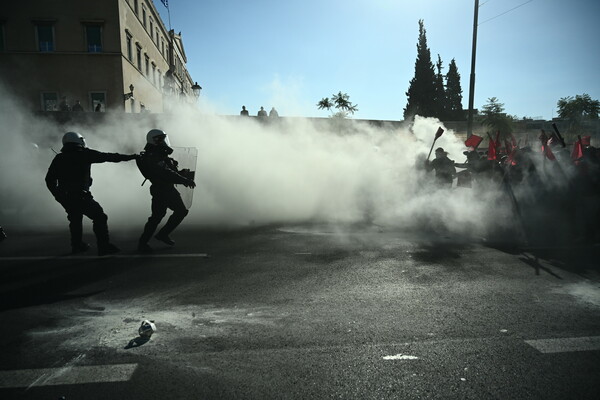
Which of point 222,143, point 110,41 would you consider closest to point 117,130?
point 222,143

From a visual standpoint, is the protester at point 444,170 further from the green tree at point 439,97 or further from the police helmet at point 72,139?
the green tree at point 439,97

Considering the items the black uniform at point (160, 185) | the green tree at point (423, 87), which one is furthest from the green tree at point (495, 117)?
the black uniform at point (160, 185)

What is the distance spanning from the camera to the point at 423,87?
53.9m

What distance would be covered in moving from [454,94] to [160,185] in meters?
66.1

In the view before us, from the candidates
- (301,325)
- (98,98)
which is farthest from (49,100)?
(301,325)

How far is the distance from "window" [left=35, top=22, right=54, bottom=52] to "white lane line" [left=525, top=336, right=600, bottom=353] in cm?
2795

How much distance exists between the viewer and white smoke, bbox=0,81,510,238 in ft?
29.6

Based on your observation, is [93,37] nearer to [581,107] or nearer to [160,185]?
[160,185]

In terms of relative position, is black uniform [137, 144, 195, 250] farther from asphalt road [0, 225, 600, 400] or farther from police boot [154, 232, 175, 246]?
asphalt road [0, 225, 600, 400]

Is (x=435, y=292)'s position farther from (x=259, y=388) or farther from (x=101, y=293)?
(x=101, y=293)

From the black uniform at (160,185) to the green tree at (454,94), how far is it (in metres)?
59.9

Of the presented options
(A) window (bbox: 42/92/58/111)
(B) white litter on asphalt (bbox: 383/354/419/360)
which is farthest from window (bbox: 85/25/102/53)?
(B) white litter on asphalt (bbox: 383/354/419/360)

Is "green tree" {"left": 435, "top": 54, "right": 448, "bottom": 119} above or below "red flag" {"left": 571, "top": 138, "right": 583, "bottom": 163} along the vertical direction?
above

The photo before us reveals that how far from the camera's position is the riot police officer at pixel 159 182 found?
594 cm
